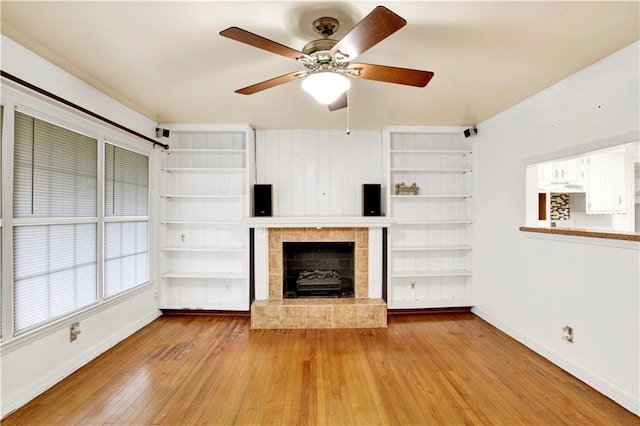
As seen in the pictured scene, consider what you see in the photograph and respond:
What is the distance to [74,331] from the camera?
8.16 feet

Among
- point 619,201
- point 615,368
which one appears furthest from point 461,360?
point 619,201

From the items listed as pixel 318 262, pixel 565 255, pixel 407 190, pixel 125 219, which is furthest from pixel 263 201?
pixel 565 255

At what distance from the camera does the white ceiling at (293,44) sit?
1.64 meters

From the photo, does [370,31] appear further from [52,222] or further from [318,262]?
[318,262]

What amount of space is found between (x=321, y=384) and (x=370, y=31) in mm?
2339

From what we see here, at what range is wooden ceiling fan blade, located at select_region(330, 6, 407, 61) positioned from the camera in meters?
1.25

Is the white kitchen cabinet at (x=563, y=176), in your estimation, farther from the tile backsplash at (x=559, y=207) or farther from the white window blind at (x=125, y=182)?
the white window blind at (x=125, y=182)

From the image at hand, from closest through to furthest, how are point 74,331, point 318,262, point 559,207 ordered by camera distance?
point 74,331, point 318,262, point 559,207

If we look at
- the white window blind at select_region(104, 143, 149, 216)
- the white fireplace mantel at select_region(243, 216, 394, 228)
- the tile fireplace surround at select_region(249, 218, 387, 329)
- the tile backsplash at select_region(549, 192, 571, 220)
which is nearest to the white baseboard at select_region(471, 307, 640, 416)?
the tile fireplace surround at select_region(249, 218, 387, 329)

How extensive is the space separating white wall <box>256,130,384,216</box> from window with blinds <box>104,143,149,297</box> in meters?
1.40

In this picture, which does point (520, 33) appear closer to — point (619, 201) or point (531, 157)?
point (531, 157)

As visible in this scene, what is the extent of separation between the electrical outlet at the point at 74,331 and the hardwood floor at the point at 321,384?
0.90ft

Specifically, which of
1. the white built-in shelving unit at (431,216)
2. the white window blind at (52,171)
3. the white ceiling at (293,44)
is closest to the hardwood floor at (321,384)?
the white built-in shelving unit at (431,216)

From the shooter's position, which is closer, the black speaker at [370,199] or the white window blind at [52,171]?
the white window blind at [52,171]
